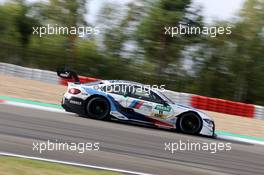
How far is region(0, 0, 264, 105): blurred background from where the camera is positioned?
3042cm

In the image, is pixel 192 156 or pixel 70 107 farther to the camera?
pixel 70 107

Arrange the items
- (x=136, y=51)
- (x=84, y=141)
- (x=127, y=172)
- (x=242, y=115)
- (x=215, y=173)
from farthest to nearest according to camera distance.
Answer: (x=136, y=51) < (x=242, y=115) < (x=84, y=141) < (x=215, y=173) < (x=127, y=172)

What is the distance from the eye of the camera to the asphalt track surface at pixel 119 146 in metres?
8.23

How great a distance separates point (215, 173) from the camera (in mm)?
8422

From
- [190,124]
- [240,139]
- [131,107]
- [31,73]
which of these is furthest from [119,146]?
[31,73]

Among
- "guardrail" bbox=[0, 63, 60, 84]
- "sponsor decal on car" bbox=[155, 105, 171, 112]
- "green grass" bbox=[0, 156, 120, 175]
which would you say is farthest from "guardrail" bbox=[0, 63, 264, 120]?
"green grass" bbox=[0, 156, 120, 175]

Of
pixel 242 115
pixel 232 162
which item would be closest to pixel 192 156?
pixel 232 162

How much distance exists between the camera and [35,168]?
654cm

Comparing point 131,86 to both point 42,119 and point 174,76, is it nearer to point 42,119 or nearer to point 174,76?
point 42,119

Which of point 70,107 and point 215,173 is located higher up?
point 70,107

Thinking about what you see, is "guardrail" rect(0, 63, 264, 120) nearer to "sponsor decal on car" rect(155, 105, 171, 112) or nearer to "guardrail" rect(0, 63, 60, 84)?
"guardrail" rect(0, 63, 60, 84)

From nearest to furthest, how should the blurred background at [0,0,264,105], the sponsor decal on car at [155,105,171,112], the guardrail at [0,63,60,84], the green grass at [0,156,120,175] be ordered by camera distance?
the green grass at [0,156,120,175]
the sponsor decal on car at [155,105,171,112]
the guardrail at [0,63,60,84]
the blurred background at [0,0,264,105]

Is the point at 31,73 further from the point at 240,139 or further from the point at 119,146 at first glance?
the point at 119,146

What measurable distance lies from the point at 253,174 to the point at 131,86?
4.64 m
